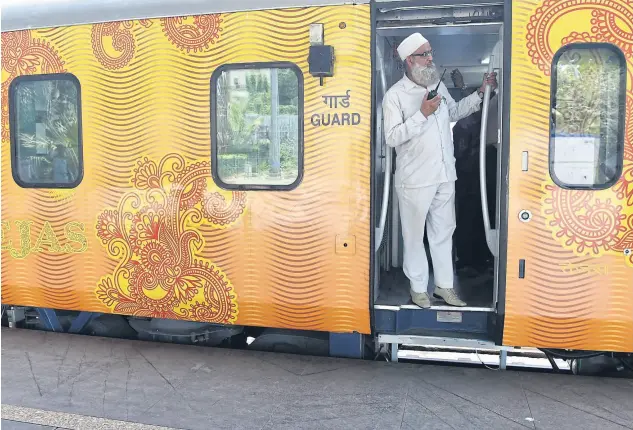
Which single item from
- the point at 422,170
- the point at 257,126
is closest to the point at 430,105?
the point at 422,170

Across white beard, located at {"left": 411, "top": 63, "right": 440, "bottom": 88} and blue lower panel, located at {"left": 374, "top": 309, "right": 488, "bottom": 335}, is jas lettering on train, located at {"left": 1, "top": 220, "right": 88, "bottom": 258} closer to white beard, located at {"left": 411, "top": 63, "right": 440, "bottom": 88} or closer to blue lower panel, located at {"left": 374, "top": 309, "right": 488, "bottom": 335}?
blue lower panel, located at {"left": 374, "top": 309, "right": 488, "bottom": 335}

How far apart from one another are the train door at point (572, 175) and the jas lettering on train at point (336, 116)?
43.9 inches

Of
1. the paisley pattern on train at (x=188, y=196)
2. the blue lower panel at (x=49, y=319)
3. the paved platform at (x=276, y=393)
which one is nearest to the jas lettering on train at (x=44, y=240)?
the paisley pattern on train at (x=188, y=196)

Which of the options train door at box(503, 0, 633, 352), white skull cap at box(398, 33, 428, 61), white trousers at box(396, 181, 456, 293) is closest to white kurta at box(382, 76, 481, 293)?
white trousers at box(396, 181, 456, 293)

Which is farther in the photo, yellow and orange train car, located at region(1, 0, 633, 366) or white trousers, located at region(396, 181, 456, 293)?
white trousers, located at region(396, 181, 456, 293)

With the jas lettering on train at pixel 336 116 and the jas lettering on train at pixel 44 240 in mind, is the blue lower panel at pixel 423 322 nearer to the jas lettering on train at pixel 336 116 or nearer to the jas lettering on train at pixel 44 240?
the jas lettering on train at pixel 336 116

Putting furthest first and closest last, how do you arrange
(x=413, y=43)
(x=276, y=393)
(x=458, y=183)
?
1. (x=458, y=183)
2. (x=413, y=43)
3. (x=276, y=393)

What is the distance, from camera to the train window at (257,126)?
4371mm

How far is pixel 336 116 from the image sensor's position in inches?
168

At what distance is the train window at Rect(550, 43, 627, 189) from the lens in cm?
393

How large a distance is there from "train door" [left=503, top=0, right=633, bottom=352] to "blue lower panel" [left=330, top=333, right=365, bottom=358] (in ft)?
4.12

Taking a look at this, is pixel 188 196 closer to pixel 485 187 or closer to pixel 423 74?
pixel 423 74

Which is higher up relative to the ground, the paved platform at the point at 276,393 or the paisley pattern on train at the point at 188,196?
the paisley pattern on train at the point at 188,196

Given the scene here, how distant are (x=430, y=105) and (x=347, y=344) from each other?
193 centimetres
